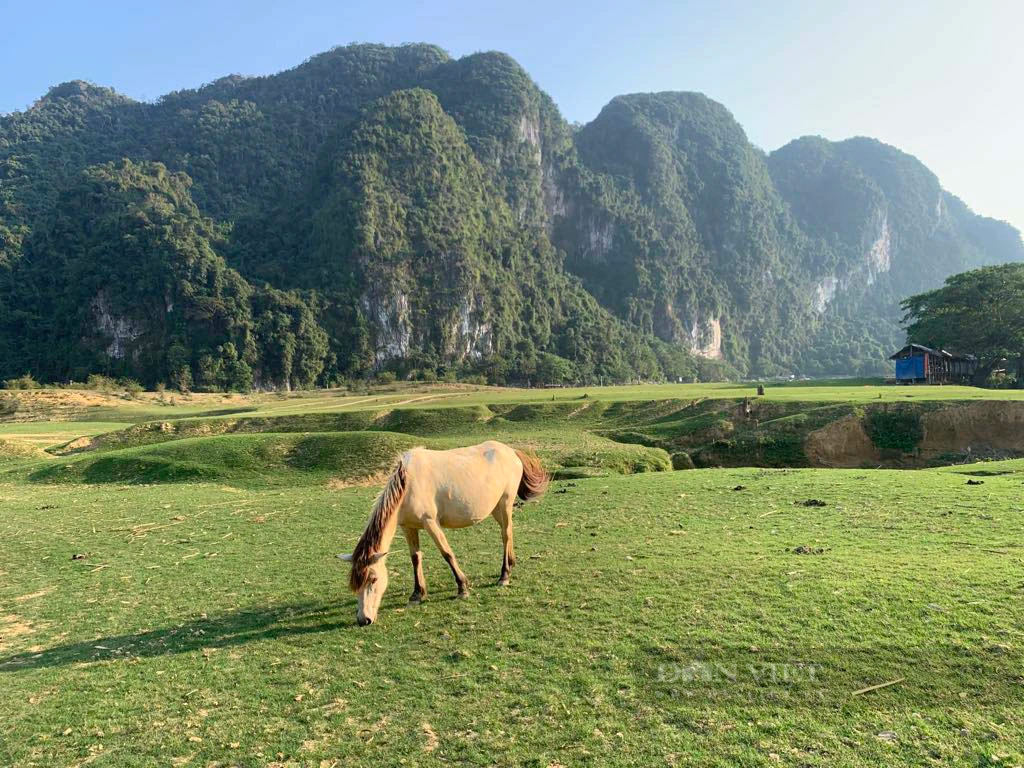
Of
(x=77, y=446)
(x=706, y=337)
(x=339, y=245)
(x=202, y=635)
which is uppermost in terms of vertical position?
(x=339, y=245)

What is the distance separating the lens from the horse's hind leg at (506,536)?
8.17 m

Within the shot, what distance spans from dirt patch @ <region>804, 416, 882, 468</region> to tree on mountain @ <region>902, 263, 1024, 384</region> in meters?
35.2

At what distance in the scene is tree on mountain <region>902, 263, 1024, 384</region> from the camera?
48.8m

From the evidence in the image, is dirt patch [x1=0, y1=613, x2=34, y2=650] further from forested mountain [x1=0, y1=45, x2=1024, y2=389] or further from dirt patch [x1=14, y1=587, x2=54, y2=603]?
forested mountain [x1=0, y1=45, x2=1024, y2=389]

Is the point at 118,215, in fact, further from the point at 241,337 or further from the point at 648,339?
the point at 648,339

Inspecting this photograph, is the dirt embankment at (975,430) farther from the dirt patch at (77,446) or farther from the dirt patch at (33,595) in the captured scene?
the dirt patch at (77,446)

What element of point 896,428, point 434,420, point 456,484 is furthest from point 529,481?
point 896,428

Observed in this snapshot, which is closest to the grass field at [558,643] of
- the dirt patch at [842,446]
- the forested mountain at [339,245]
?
the dirt patch at [842,446]

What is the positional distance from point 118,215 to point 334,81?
364ft

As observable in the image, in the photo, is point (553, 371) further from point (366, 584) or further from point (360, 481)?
point (366, 584)

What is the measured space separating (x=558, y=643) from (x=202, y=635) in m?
4.35

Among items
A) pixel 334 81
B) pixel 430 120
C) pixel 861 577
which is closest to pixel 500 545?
pixel 861 577

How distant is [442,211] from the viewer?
13700 centimetres

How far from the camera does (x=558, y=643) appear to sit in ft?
19.8
